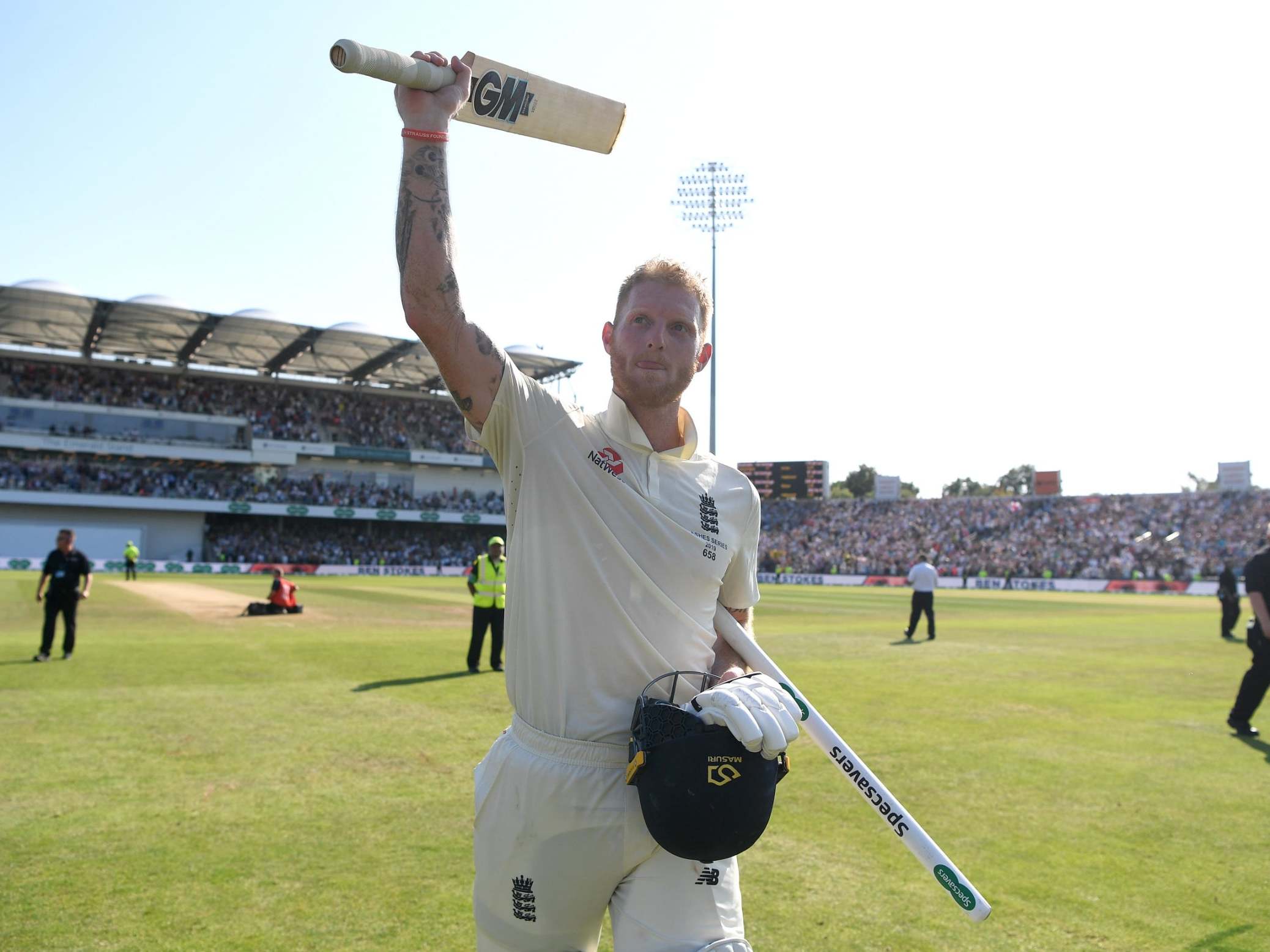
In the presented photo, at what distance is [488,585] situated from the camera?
44.1ft

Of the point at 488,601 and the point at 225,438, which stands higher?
the point at 225,438

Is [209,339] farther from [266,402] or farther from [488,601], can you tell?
[488,601]

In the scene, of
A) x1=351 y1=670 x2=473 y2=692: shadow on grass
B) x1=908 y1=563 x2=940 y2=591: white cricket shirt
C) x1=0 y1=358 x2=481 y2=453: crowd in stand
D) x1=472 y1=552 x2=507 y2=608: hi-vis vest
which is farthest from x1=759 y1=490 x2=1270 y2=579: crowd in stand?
x1=351 y1=670 x2=473 y2=692: shadow on grass

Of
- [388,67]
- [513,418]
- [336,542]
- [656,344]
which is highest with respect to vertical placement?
[388,67]

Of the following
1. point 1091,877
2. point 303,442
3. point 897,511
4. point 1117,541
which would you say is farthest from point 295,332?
point 1091,877

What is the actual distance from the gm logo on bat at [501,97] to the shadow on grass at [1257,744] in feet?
30.8

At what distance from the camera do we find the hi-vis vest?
13.4 m

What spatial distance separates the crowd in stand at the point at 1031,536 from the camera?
52.2 metres

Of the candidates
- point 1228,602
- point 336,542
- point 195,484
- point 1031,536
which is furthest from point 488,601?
point 336,542

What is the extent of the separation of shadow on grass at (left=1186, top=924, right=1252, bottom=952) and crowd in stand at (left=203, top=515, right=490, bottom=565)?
58.7 m

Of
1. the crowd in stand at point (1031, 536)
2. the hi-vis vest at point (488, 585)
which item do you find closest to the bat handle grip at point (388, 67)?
the hi-vis vest at point (488, 585)

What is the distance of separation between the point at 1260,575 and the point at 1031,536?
52.8m

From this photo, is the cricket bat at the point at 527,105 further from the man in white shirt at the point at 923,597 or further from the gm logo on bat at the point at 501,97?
the man in white shirt at the point at 923,597

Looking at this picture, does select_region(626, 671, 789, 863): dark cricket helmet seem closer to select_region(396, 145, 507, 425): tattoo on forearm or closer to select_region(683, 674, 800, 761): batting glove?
select_region(683, 674, 800, 761): batting glove
